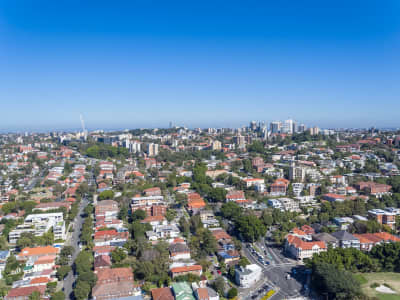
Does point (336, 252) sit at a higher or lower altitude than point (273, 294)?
higher

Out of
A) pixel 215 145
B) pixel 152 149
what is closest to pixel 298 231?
pixel 215 145

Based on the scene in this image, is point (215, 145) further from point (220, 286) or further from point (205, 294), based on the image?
point (205, 294)

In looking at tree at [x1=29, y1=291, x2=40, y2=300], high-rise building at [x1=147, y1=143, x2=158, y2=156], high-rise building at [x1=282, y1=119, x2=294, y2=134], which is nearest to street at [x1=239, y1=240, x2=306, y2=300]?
tree at [x1=29, y1=291, x2=40, y2=300]

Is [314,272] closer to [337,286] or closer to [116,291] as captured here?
[337,286]

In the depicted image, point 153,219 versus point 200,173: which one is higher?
point 200,173

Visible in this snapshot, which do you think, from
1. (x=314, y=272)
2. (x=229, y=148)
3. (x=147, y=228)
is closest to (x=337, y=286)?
(x=314, y=272)

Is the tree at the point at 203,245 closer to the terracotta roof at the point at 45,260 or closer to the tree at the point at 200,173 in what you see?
the terracotta roof at the point at 45,260
